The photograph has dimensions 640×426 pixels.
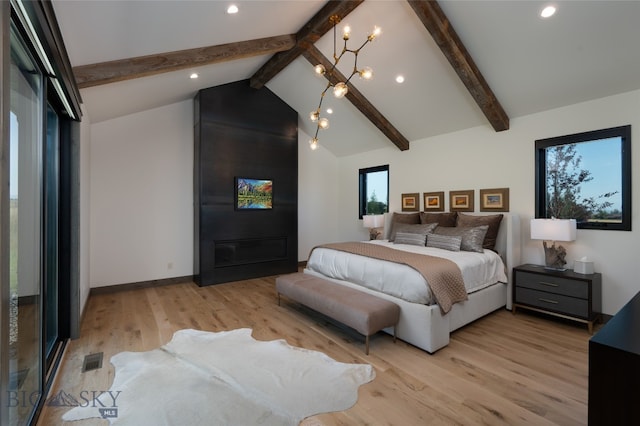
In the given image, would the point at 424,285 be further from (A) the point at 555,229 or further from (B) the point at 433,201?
(B) the point at 433,201

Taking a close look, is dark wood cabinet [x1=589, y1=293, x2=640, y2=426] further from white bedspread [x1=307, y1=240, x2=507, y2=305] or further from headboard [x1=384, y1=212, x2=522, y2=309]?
headboard [x1=384, y1=212, x2=522, y2=309]

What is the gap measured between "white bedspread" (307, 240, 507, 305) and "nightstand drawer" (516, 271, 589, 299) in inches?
10.2

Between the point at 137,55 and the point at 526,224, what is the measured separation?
490 cm

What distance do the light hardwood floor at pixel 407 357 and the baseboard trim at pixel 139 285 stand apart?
0.20 metres

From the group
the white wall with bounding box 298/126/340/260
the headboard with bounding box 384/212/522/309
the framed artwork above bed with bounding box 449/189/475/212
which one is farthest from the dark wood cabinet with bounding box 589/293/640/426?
the white wall with bounding box 298/126/340/260

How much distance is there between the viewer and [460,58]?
10.9 feet

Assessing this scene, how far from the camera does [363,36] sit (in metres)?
3.74

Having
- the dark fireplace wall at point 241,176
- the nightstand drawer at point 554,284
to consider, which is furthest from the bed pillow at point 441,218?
the dark fireplace wall at point 241,176

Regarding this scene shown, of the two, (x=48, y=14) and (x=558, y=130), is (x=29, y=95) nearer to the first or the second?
(x=48, y=14)

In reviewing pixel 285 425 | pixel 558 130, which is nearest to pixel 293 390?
pixel 285 425

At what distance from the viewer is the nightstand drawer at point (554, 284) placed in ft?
10.1

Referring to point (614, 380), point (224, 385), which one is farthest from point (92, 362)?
point (614, 380)

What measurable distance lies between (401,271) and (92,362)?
2.77m

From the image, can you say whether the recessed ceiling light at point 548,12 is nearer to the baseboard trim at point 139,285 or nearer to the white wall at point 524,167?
the white wall at point 524,167
